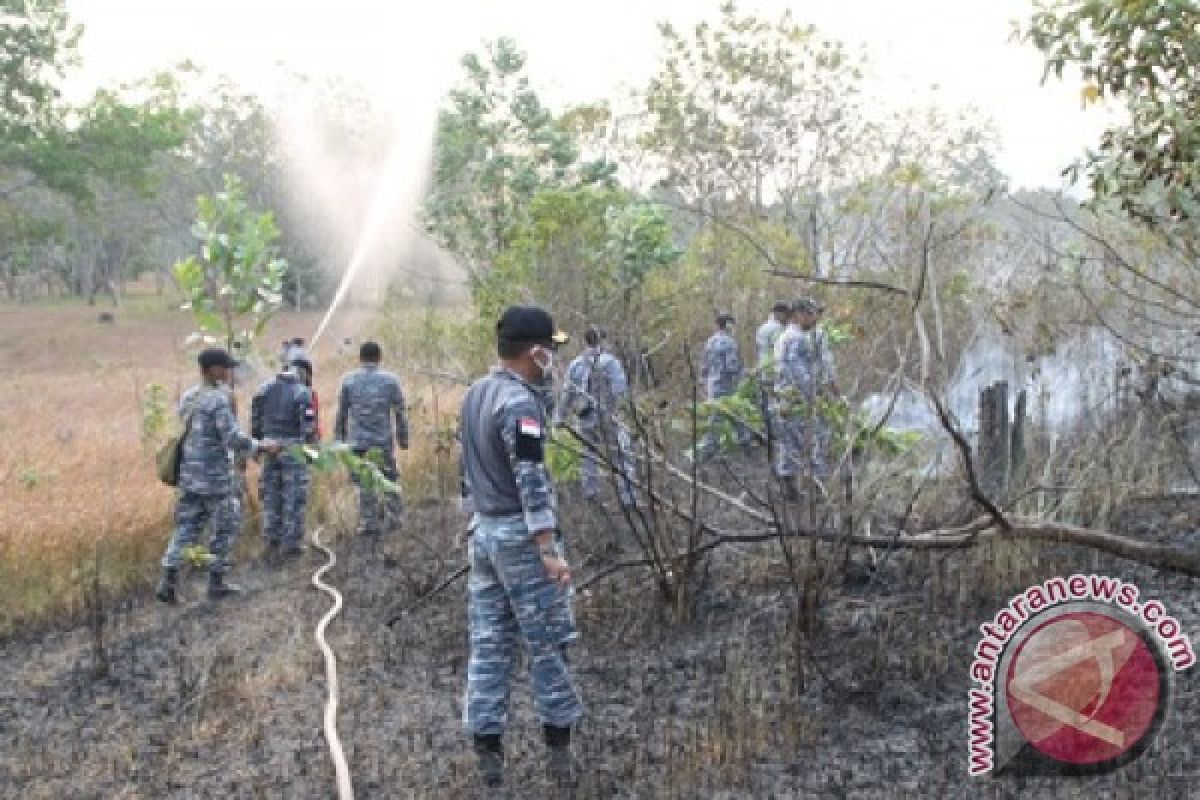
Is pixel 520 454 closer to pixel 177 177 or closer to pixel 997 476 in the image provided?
pixel 997 476

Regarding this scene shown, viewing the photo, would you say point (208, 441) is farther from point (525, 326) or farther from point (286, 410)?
point (525, 326)

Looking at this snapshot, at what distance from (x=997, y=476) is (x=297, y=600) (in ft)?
14.9

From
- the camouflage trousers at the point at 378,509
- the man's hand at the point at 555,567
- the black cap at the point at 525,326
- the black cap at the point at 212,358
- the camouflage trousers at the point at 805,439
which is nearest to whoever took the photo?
the man's hand at the point at 555,567

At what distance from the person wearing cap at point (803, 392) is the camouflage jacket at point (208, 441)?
10.7 feet

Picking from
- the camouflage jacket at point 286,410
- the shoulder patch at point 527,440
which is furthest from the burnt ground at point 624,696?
the camouflage jacket at point 286,410

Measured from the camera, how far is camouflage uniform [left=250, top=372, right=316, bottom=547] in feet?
26.6

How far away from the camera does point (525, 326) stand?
12.5 ft

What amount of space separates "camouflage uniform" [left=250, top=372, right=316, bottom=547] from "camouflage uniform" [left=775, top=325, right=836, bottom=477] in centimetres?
350

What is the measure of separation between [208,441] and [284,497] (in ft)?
4.85

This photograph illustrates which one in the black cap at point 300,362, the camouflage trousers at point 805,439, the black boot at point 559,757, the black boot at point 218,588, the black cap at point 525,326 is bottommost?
the black boot at point 218,588

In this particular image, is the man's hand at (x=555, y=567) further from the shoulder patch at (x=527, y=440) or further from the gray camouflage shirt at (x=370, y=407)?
the gray camouflage shirt at (x=370, y=407)

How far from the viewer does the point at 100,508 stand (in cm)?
816

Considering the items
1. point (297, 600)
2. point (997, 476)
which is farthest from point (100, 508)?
point (997, 476)

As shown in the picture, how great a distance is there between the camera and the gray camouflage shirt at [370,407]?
27.8ft
